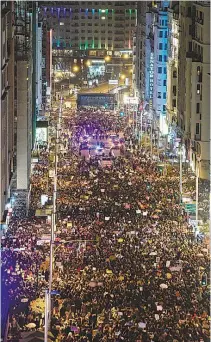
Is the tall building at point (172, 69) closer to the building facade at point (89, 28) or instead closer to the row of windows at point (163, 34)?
the row of windows at point (163, 34)

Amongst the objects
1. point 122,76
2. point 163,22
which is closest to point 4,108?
point 163,22

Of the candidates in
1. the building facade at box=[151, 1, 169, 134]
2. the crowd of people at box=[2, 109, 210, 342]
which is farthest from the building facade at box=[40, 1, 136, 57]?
the crowd of people at box=[2, 109, 210, 342]

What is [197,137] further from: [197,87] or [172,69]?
[172,69]

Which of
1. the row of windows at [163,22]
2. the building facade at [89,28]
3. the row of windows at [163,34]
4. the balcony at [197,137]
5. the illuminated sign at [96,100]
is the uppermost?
the building facade at [89,28]

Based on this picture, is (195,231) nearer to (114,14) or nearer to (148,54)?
(148,54)

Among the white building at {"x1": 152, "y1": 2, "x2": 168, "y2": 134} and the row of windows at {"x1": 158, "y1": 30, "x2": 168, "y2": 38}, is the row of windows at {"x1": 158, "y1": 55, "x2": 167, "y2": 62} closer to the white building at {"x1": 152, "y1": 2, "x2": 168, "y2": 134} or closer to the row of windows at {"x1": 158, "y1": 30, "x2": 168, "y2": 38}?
the white building at {"x1": 152, "y1": 2, "x2": 168, "y2": 134}

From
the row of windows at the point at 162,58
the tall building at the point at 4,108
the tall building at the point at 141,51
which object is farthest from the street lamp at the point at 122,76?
the tall building at the point at 4,108

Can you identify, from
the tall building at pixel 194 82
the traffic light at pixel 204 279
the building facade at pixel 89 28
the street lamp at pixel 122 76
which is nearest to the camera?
the traffic light at pixel 204 279
